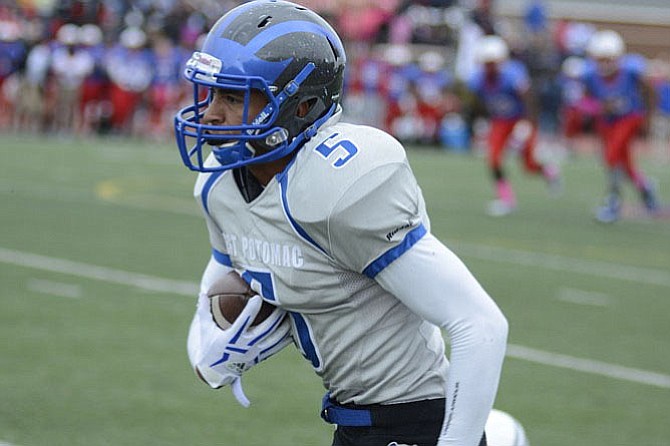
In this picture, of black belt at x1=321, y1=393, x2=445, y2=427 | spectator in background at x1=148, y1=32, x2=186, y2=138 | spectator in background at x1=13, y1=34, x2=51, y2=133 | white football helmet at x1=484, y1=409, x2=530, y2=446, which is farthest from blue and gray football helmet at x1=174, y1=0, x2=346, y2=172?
spectator in background at x1=148, y1=32, x2=186, y2=138

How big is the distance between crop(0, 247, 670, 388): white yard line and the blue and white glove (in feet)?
11.5

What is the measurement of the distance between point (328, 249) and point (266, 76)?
0.37 m

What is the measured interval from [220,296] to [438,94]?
20.7 m

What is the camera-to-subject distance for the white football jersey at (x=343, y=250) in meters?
2.42

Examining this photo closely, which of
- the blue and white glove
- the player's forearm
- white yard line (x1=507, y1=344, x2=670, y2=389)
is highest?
the player's forearm

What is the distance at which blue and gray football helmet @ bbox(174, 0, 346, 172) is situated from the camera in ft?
8.40

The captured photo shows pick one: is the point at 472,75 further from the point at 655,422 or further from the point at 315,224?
the point at 315,224

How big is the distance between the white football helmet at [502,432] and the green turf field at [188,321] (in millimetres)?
1962

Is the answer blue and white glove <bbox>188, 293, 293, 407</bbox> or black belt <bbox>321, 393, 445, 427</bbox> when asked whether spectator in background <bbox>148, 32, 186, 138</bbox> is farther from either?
black belt <bbox>321, 393, 445, 427</bbox>

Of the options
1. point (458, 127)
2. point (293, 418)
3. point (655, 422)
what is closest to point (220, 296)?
point (293, 418)

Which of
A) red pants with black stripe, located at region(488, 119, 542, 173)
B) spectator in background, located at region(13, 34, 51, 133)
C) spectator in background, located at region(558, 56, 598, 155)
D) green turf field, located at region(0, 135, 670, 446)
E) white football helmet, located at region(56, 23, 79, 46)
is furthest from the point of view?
spectator in background, located at region(558, 56, 598, 155)

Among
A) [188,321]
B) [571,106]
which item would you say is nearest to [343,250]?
[188,321]

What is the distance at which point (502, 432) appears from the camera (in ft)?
9.12

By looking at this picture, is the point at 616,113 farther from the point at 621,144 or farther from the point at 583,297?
the point at 583,297
